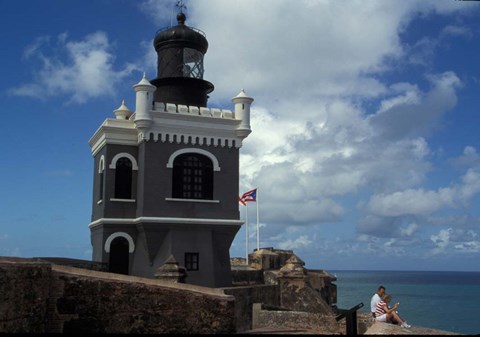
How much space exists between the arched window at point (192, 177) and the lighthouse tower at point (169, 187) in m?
0.04

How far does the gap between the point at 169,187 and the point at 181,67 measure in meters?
5.40

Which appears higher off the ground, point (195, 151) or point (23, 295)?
point (195, 151)

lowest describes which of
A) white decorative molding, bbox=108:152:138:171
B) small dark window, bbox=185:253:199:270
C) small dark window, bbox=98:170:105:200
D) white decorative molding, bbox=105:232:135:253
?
small dark window, bbox=185:253:199:270

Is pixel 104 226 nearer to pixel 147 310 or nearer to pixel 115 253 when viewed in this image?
pixel 115 253

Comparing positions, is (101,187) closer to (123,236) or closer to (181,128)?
(123,236)

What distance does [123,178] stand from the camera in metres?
22.9

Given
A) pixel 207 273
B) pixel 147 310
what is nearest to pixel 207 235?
pixel 207 273

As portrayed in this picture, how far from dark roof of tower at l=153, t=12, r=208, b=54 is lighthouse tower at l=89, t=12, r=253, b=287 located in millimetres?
1603

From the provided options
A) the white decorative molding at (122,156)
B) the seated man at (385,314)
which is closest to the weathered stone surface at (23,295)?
the seated man at (385,314)

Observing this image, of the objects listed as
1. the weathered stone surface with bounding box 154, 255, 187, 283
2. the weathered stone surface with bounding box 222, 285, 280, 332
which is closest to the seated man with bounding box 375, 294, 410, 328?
the weathered stone surface with bounding box 154, 255, 187, 283

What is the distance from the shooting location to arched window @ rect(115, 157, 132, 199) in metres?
22.7

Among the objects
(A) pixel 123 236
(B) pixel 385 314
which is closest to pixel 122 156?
(A) pixel 123 236

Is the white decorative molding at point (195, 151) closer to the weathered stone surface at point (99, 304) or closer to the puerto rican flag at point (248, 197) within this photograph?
the puerto rican flag at point (248, 197)

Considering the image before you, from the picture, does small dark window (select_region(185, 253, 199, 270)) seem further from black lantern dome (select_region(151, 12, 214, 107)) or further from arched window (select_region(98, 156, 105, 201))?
black lantern dome (select_region(151, 12, 214, 107))
